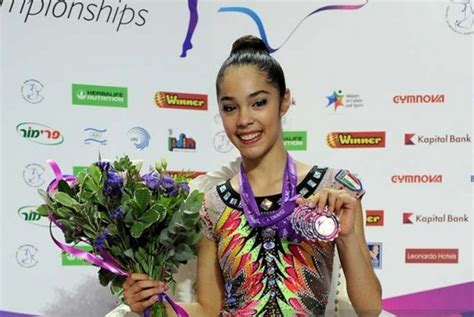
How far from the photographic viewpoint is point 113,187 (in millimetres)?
1185

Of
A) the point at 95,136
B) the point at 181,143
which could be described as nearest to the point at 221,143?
the point at 181,143

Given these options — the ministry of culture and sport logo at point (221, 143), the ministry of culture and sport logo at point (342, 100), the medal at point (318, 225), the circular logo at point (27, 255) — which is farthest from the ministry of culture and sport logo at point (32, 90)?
the medal at point (318, 225)

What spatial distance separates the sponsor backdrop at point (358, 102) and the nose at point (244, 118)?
125 centimetres

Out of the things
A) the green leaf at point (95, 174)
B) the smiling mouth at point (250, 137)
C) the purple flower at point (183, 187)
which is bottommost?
the purple flower at point (183, 187)

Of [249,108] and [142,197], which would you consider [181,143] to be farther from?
[142,197]

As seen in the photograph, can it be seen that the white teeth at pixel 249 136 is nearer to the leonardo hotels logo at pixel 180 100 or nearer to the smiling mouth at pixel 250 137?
the smiling mouth at pixel 250 137

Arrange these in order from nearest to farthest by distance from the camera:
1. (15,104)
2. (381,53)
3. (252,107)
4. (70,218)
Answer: (70,218) → (252,107) → (15,104) → (381,53)

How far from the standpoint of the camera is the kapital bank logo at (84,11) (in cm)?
240

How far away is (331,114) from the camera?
102 inches

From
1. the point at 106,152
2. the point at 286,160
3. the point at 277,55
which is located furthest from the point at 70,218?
the point at 277,55

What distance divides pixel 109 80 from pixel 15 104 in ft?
1.52

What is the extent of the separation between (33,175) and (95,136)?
0.35 meters

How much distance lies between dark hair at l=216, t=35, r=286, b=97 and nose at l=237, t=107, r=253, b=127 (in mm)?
117

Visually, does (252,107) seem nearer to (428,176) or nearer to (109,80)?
(109,80)
